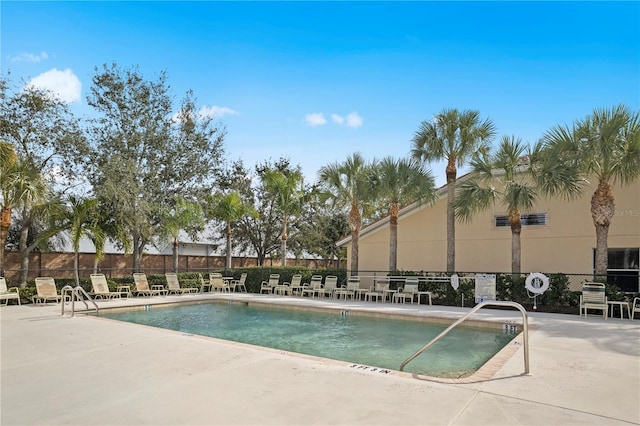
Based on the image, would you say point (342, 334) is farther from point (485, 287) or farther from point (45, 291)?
point (45, 291)

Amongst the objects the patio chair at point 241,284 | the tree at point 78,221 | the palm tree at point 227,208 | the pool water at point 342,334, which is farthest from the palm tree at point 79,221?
the palm tree at point 227,208

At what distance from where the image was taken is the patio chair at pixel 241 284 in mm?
21266

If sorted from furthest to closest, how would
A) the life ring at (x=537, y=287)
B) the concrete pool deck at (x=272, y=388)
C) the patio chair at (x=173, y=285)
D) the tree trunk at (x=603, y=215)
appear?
the patio chair at (x=173, y=285) → the life ring at (x=537, y=287) → the tree trunk at (x=603, y=215) → the concrete pool deck at (x=272, y=388)

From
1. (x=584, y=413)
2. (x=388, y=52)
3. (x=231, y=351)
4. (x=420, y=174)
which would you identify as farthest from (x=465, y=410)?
(x=420, y=174)

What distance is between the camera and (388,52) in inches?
553

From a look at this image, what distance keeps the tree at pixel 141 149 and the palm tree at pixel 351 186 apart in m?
7.71

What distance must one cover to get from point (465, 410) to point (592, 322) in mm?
9054

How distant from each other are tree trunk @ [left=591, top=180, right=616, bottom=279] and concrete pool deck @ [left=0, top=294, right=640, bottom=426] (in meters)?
6.29

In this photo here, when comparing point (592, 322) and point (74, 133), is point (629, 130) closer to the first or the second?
point (592, 322)

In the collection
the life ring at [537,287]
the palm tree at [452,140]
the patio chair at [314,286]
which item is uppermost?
the palm tree at [452,140]

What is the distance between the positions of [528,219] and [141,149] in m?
18.3

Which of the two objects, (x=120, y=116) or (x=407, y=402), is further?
(x=120, y=116)

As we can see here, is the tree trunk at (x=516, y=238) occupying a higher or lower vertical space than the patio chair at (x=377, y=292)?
higher

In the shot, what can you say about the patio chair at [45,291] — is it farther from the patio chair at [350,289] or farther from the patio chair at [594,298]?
the patio chair at [594,298]
